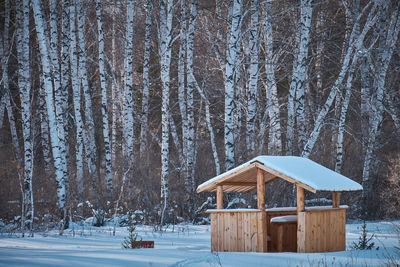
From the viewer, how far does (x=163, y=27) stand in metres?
18.1

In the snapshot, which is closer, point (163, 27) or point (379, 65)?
point (163, 27)

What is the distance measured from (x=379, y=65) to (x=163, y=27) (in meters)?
8.36

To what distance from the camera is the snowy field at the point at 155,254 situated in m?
8.53

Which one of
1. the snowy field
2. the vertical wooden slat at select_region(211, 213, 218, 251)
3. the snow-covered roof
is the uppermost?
the snow-covered roof

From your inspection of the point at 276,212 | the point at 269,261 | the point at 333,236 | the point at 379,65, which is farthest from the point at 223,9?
the point at 269,261

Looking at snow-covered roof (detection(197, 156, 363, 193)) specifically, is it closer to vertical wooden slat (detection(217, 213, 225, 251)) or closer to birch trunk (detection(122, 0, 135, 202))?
vertical wooden slat (detection(217, 213, 225, 251))

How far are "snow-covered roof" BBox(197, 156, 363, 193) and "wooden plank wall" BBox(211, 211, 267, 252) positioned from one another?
80 centimetres

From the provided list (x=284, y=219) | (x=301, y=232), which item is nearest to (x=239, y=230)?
(x=301, y=232)

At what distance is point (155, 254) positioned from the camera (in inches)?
370

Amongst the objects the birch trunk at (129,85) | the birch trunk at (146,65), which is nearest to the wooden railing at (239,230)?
the birch trunk at (129,85)

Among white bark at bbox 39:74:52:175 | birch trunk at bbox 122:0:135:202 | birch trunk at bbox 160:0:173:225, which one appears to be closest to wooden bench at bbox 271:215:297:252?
birch trunk at bbox 160:0:173:225

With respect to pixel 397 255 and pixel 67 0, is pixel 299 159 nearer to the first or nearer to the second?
pixel 397 255

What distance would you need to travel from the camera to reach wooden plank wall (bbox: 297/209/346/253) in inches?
403

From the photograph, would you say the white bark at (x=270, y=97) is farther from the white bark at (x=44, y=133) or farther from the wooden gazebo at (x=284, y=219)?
the white bark at (x=44, y=133)
